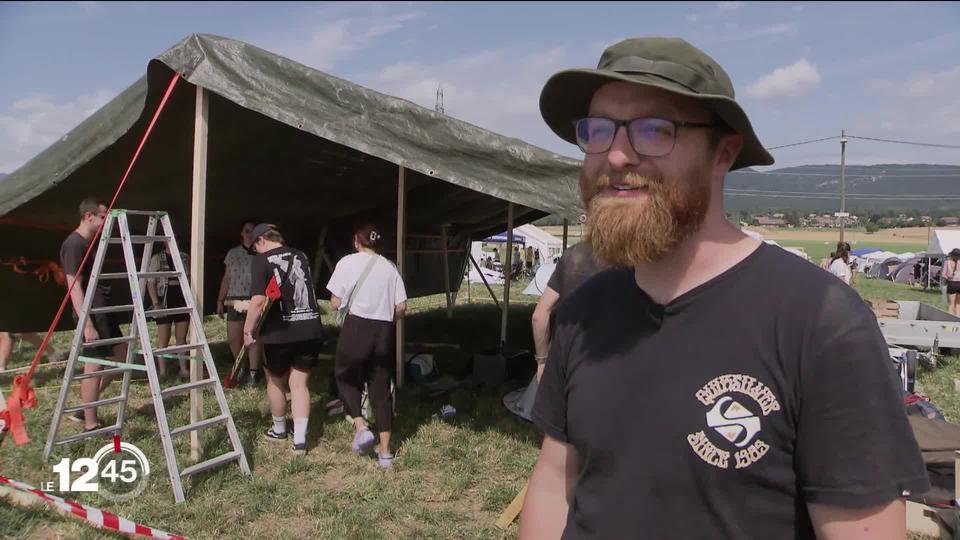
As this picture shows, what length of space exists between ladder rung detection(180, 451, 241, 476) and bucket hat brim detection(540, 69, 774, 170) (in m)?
3.57

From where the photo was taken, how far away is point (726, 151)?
121 centimetres

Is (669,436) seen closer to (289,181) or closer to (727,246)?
(727,246)

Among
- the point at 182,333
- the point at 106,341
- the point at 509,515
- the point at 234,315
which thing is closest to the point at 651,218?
the point at 509,515

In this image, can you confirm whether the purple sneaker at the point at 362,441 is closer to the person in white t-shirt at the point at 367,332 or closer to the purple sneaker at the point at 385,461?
the person in white t-shirt at the point at 367,332

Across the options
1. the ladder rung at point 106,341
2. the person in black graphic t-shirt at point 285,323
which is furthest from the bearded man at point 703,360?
the ladder rung at point 106,341

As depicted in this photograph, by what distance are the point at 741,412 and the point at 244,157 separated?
573 centimetres

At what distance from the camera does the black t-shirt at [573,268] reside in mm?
4086

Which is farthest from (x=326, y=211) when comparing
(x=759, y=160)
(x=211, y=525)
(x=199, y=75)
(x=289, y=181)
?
(x=759, y=160)

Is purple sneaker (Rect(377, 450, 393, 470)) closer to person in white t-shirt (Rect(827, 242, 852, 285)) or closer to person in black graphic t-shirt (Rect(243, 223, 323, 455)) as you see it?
person in black graphic t-shirt (Rect(243, 223, 323, 455))

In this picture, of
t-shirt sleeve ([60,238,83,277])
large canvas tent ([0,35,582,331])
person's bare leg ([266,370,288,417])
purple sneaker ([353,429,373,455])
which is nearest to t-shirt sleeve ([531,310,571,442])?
large canvas tent ([0,35,582,331])

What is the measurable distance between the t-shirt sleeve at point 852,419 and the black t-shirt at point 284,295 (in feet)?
13.9

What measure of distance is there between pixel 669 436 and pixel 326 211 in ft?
24.7

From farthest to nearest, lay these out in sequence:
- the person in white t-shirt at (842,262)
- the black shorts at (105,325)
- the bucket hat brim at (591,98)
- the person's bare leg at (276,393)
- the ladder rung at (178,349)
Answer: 1. the person in white t-shirt at (842,262)
2. the black shorts at (105,325)
3. the person's bare leg at (276,393)
4. the ladder rung at (178,349)
5. the bucket hat brim at (591,98)

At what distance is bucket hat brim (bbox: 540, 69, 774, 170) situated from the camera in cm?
111
